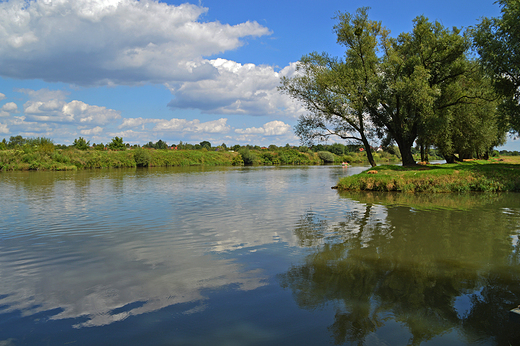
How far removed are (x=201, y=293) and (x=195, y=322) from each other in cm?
118

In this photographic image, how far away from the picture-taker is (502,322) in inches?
208

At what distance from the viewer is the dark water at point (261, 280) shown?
16.9 feet

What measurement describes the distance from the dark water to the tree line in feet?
49.8

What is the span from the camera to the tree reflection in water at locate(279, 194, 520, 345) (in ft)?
17.4

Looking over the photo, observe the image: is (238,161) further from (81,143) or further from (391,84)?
(391,84)

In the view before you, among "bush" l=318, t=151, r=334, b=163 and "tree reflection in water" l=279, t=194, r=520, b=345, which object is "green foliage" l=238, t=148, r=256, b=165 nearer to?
"bush" l=318, t=151, r=334, b=163

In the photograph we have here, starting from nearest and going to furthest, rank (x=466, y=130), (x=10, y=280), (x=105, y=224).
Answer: (x=10, y=280) < (x=105, y=224) < (x=466, y=130)

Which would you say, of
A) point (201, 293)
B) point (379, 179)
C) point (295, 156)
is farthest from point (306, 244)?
point (295, 156)

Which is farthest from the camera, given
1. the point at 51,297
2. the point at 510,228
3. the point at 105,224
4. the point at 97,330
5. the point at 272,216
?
the point at 272,216

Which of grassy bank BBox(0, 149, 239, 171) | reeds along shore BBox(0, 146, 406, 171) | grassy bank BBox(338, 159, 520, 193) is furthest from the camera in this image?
reeds along shore BBox(0, 146, 406, 171)

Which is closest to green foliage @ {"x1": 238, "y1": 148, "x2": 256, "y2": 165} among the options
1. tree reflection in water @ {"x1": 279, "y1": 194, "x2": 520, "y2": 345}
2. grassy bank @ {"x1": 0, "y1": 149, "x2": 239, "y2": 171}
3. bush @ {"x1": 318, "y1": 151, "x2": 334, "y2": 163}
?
grassy bank @ {"x1": 0, "y1": 149, "x2": 239, "y2": 171}

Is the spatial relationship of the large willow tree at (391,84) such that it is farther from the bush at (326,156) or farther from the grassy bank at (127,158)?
the bush at (326,156)

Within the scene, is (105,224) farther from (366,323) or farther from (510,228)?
(510,228)

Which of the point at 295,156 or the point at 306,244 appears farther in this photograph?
the point at 295,156
